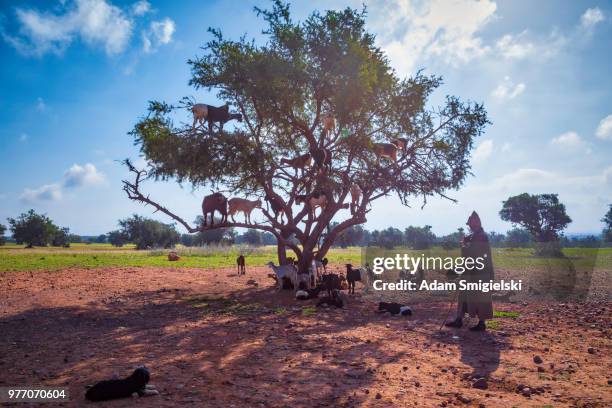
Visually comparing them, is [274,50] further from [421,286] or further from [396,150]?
[421,286]

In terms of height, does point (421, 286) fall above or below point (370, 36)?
below

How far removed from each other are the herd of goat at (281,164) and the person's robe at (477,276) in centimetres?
618

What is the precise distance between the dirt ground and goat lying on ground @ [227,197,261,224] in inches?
172

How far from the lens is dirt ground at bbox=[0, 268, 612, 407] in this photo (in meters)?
5.54

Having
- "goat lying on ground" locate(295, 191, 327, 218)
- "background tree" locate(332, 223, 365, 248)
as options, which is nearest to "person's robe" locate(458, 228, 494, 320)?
"goat lying on ground" locate(295, 191, 327, 218)

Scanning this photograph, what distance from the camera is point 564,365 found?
677 centimetres

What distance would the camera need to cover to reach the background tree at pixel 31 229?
7206 centimetres

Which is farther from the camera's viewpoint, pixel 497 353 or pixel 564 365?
pixel 497 353

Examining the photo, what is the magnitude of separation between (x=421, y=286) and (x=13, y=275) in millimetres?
20889

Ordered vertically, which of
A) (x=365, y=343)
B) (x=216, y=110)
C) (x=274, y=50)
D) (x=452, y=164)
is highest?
(x=274, y=50)

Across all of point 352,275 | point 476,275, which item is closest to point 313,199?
point 352,275

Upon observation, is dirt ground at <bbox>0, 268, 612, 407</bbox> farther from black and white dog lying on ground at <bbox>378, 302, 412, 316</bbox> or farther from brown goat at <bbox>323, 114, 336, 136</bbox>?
brown goat at <bbox>323, 114, 336, 136</bbox>

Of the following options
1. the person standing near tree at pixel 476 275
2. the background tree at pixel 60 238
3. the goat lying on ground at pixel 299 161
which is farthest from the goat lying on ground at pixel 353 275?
the background tree at pixel 60 238

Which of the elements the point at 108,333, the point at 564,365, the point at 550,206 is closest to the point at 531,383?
the point at 564,365
